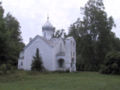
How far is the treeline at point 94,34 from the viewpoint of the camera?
3362 cm

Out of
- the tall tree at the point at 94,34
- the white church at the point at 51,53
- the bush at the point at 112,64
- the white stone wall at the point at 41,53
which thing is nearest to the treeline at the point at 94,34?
the tall tree at the point at 94,34

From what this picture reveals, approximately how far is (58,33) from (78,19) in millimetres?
19660

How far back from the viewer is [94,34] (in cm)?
3416

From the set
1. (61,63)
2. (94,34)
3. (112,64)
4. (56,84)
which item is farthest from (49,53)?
(56,84)

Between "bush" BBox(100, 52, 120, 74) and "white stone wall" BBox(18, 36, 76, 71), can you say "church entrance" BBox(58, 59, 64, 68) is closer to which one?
"white stone wall" BBox(18, 36, 76, 71)

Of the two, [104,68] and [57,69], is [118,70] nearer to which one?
[104,68]

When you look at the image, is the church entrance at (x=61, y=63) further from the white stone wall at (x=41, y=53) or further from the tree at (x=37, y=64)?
the tree at (x=37, y=64)

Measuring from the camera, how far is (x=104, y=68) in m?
25.8

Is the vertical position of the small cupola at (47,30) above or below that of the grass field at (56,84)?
above

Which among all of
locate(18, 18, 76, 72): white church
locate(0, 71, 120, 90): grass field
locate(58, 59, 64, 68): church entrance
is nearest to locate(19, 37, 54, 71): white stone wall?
locate(18, 18, 76, 72): white church

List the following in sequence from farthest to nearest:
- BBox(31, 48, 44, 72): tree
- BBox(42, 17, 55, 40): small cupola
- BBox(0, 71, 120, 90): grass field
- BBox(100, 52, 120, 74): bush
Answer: BBox(42, 17, 55, 40): small cupola → BBox(31, 48, 44, 72): tree → BBox(100, 52, 120, 74): bush → BBox(0, 71, 120, 90): grass field

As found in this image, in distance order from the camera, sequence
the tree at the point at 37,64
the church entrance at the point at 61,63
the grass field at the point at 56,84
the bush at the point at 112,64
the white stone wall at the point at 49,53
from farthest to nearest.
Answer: the church entrance at the point at 61,63 → the white stone wall at the point at 49,53 → the tree at the point at 37,64 → the bush at the point at 112,64 → the grass field at the point at 56,84

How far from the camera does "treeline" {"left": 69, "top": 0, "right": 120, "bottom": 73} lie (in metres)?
33.6

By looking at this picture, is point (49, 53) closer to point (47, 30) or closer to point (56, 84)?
point (47, 30)
